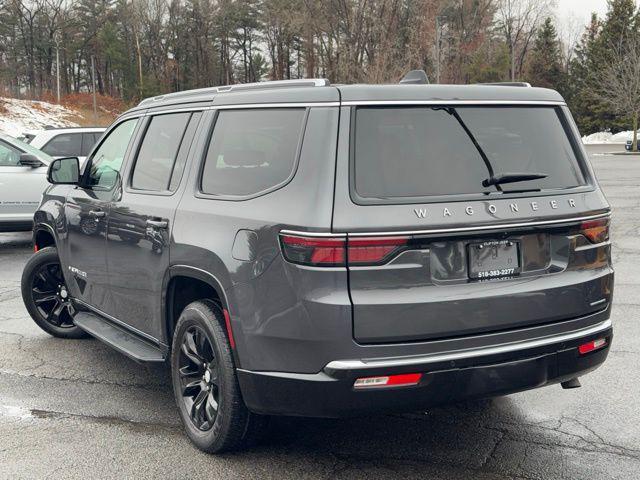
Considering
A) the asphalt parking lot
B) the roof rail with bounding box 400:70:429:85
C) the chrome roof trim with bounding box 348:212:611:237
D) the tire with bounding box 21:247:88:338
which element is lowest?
the asphalt parking lot

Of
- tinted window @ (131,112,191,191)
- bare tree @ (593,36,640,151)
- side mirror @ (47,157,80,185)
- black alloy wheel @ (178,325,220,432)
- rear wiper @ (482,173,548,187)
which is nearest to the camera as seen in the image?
rear wiper @ (482,173,548,187)

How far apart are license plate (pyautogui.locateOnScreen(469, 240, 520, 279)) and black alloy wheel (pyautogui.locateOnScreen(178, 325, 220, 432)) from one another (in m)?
1.34

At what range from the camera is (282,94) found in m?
3.65

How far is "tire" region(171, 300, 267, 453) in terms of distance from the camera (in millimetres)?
3605

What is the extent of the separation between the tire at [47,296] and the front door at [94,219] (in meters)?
0.62

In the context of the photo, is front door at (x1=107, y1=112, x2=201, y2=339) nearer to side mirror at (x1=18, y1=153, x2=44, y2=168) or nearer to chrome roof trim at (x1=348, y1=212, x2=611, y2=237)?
chrome roof trim at (x1=348, y1=212, x2=611, y2=237)

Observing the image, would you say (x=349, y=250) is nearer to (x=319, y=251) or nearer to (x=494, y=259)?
(x=319, y=251)

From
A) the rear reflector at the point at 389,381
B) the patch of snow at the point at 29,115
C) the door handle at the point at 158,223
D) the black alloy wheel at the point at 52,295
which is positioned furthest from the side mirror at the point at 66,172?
the patch of snow at the point at 29,115

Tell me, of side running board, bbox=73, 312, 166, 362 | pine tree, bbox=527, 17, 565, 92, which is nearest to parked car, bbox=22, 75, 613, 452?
side running board, bbox=73, 312, 166, 362

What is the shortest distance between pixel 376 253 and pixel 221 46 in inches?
3230

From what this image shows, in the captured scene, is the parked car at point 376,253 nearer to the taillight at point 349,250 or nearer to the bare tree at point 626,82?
the taillight at point 349,250

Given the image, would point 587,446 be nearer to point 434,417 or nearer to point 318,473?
point 434,417

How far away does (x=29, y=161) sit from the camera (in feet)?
36.0

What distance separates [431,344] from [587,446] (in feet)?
4.36
